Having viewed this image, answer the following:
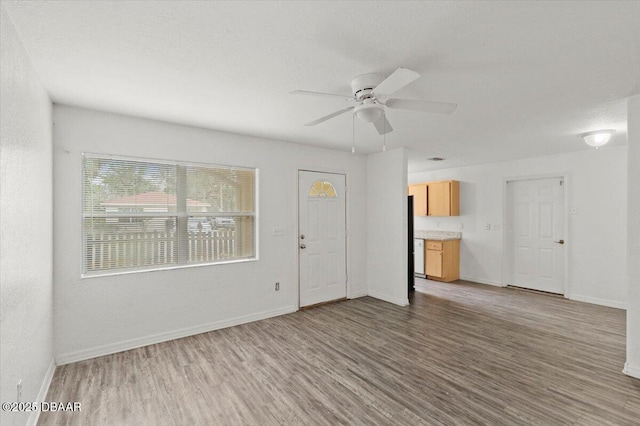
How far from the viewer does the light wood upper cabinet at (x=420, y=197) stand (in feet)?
22.2

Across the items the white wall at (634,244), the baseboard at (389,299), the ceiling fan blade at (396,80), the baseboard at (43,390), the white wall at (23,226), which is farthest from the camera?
the baseboard at (389,299)

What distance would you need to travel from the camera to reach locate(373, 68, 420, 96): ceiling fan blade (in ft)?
5.72

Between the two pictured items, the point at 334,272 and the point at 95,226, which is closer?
the point at 95,226

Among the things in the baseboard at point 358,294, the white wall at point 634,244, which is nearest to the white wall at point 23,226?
the baseboard at point 358,294

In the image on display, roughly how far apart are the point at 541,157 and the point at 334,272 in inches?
162

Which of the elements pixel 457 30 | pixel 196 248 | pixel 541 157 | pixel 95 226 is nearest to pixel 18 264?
pixel 95 226

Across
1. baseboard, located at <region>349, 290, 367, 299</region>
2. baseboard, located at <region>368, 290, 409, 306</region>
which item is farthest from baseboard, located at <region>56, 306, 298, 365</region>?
baseboard, located at <region>368, 290, 409, 306</region>

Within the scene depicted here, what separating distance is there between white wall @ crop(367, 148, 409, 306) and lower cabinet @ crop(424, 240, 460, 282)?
1813 mm

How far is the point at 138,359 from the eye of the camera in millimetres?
2871

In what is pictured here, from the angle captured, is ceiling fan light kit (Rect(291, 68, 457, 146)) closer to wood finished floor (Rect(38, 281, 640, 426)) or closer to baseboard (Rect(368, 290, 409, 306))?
wood finished floor (Rect(38, 281, 640, 426))

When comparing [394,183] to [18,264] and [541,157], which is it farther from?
[18,264]

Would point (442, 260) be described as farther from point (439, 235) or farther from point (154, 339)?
point (154, 339)

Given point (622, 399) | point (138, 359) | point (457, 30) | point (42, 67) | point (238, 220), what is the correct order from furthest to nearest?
point (238, 220)
point (138, 359)
point (622, 399)
point (42, 67)
point (457, 30)

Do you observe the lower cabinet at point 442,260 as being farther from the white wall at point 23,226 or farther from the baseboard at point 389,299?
the white wall at point 23,226
